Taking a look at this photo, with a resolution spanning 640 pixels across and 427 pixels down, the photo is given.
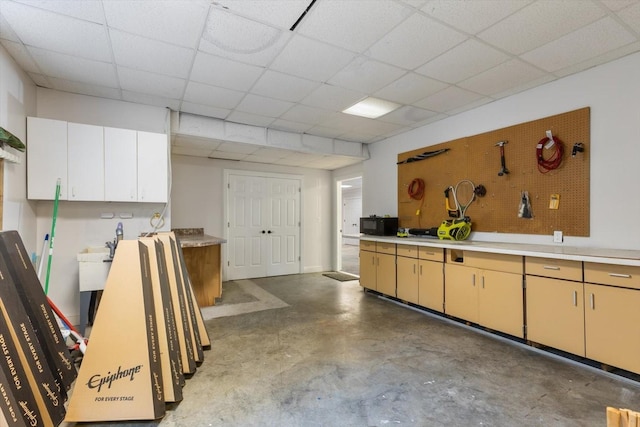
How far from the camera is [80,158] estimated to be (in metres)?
3.28

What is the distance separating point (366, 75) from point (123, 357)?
3145mm

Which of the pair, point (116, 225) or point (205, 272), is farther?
point (205, 272)

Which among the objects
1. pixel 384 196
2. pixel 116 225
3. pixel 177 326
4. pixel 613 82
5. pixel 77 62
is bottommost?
pixel 177 326

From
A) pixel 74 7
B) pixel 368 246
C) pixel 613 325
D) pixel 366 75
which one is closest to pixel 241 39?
→ pixel 74 7

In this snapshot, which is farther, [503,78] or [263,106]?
[263,106]

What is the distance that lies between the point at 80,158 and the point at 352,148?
4069mm

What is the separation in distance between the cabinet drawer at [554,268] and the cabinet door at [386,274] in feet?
6.07

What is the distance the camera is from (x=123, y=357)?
6.46 ft

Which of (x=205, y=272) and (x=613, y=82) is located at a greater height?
(x=613, y=82)

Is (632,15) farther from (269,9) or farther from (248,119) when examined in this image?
(248,119)

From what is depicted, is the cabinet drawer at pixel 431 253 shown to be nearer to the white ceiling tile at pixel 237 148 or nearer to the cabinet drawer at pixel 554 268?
the cabinet drawer at pixel 554 268

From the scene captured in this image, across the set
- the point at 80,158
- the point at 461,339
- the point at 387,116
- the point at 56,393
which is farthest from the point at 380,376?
the point at 80,158

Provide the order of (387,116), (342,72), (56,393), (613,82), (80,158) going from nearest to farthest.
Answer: (56,393) → (613,82) → (342,72) → (80,158) → (387,116)

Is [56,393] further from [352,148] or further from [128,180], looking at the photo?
[352,148]
